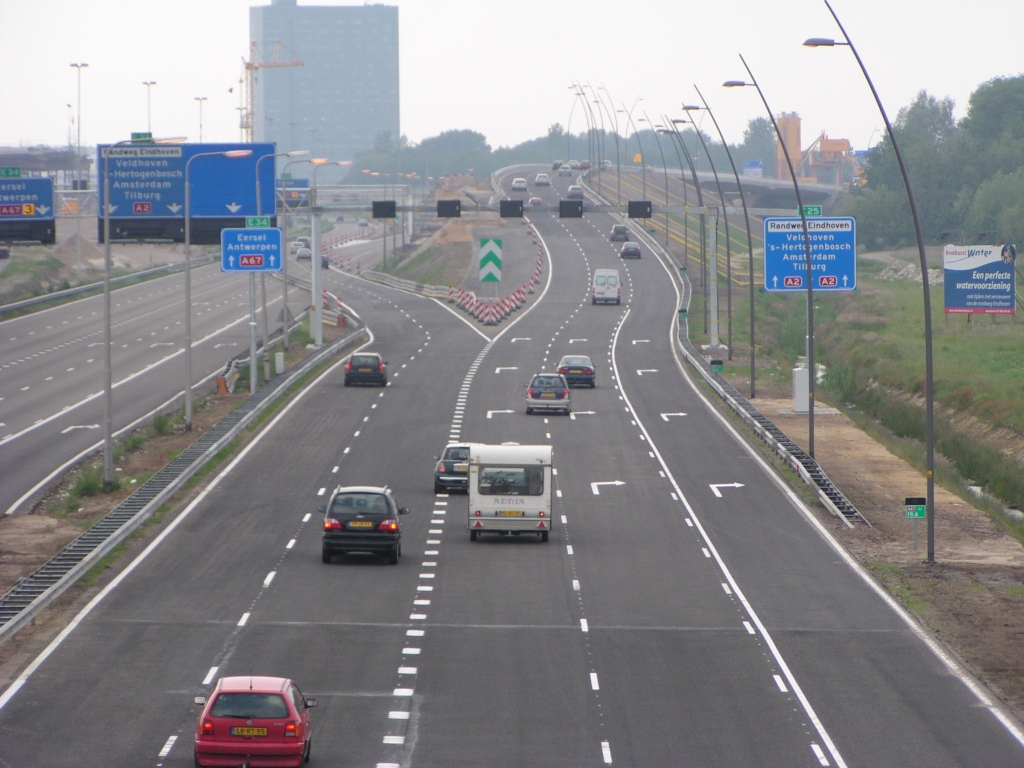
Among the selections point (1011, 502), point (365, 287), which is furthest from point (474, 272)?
point (1011, 502)

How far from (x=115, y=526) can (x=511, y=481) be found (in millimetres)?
9554

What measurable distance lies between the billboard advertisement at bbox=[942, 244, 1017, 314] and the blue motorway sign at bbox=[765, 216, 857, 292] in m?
22.7

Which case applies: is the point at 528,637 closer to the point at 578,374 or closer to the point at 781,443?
the point at 781,443

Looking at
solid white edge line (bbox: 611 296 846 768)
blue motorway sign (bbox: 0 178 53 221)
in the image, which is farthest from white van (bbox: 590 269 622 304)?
blue motorway sign (bbox: 0 178 53 221)

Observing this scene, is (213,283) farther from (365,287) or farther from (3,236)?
(3,236)

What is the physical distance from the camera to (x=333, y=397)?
55281mm

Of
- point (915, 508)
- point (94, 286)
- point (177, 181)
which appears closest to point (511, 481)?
point (915, 508)

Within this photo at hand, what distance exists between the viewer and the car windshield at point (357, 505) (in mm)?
28891

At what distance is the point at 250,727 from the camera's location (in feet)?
49.4

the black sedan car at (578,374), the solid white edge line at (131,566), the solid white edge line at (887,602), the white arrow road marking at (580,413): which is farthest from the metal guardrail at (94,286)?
the solid white edge line at (887,602)

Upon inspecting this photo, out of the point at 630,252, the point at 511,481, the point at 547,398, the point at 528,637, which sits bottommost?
the point at 528,637

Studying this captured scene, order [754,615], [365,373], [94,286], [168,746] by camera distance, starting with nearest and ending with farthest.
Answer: [168,746] → [754,615] → [365,373] → [94,286]

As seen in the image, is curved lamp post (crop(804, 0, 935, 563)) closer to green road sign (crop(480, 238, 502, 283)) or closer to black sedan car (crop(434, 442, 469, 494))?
black sedan car (crop(434, 442, 469, 494))

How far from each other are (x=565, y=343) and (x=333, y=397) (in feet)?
69.4
